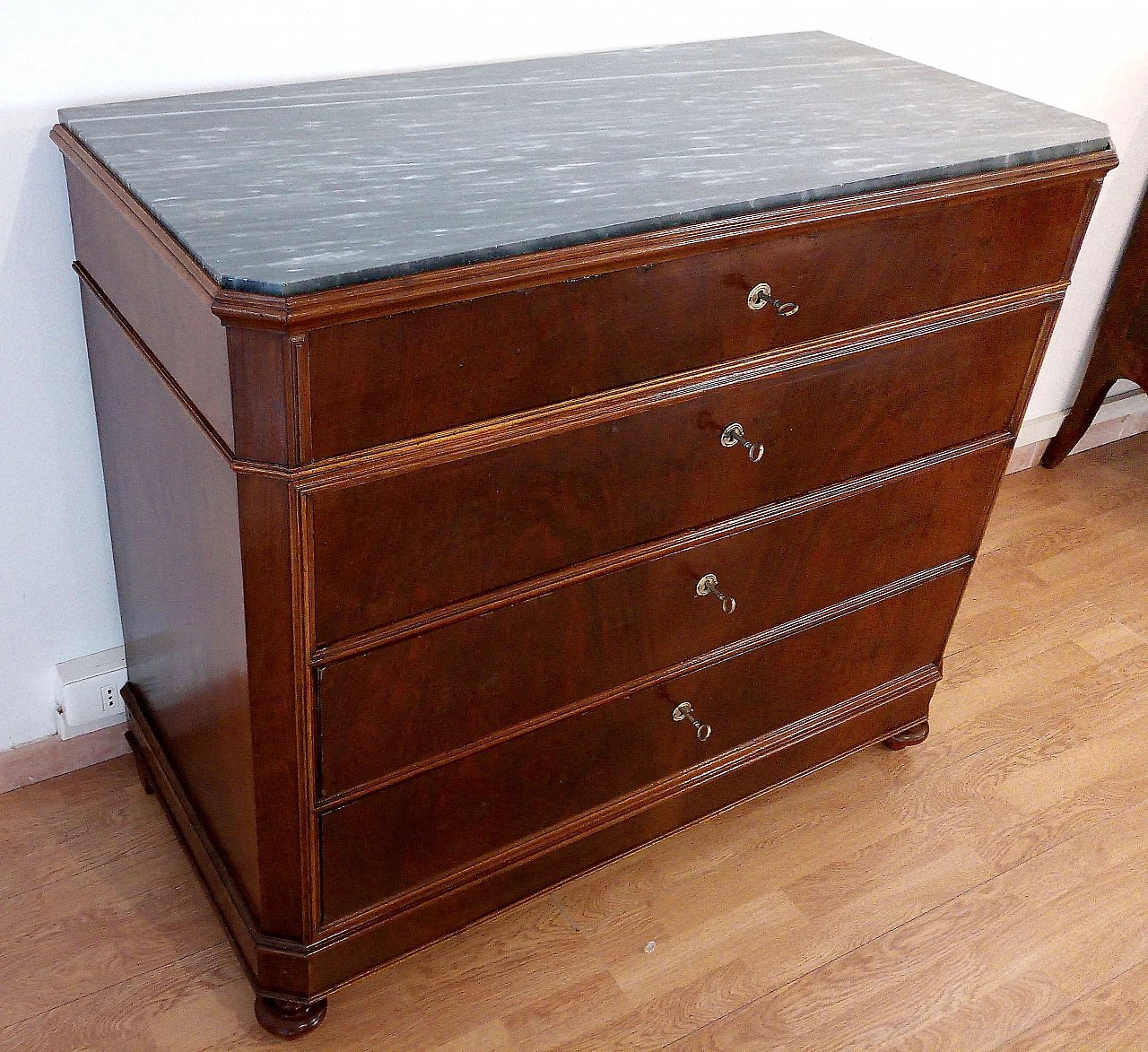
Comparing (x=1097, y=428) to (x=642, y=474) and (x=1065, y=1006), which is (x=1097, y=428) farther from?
(x=642, y=474)

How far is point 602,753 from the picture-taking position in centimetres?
156

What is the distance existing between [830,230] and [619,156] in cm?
24

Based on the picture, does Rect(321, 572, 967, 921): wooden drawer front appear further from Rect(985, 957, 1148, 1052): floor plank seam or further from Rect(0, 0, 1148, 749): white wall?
Rect(0, 0, 1148, 749): white wall

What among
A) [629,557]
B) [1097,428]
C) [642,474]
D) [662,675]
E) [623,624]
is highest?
[642,474]

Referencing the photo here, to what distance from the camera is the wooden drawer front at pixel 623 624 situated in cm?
129

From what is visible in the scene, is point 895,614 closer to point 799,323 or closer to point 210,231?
point 799,323

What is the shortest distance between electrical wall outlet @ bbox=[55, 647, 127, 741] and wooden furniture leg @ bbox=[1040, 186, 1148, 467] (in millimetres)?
2136

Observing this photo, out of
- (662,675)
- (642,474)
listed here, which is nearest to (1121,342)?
(662,675)

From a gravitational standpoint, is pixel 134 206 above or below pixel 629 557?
above

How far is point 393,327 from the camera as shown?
1060 mm

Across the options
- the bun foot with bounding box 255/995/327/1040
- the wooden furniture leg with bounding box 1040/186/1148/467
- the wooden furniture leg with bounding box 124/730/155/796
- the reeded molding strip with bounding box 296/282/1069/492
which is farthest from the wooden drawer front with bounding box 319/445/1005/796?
the wooden furniture leg with bounding box 1040/186/1148/467

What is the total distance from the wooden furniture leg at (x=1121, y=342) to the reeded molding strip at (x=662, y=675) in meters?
1.12

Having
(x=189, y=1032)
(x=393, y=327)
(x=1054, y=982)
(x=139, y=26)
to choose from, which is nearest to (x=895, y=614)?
(x=1054, y=982)

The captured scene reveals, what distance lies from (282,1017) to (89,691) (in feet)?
1.95
